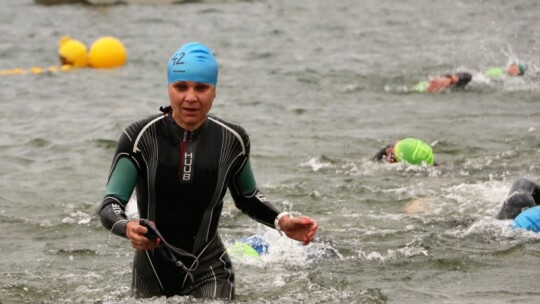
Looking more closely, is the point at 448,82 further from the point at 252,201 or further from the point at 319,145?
the point at 252,201

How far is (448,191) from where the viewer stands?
1063 cm

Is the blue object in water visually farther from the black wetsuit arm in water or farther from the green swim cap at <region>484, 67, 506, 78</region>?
the green swim cap at <region>484, 67, 506, 78</region>

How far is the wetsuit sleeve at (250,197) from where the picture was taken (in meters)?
5.58

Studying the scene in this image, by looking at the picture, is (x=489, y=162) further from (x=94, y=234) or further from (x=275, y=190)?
(x=94, y=234)

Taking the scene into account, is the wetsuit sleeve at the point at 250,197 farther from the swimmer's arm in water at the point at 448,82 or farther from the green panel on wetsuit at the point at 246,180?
the swimmer's arm in water at the point at 448,82

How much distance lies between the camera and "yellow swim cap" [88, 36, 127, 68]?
67.2ft

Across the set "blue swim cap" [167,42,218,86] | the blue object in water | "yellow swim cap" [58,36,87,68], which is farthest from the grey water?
"blue swim cap" [167,42,218,86]

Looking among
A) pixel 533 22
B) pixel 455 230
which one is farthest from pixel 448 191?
pixel 533 22

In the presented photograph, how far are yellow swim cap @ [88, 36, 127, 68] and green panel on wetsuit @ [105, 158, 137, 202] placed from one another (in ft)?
50.8

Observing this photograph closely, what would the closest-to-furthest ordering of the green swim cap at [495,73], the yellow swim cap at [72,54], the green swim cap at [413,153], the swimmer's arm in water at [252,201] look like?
the swimmer's arm in water at [252,201] < the green swim cap at [413,153] < the green swim cap at [495,73] < the yellow swim cap at [72,54]

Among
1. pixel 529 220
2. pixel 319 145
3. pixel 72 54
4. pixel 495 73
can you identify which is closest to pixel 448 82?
pixel 495 73

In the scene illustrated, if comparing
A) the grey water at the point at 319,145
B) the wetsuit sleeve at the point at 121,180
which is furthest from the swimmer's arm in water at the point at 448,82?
the wetsuit sleeve at the point at 121,180

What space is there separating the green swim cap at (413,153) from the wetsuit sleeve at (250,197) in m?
6.25

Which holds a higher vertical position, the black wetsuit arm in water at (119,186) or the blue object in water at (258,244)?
the black wetsuit arm in water at (119,186)
